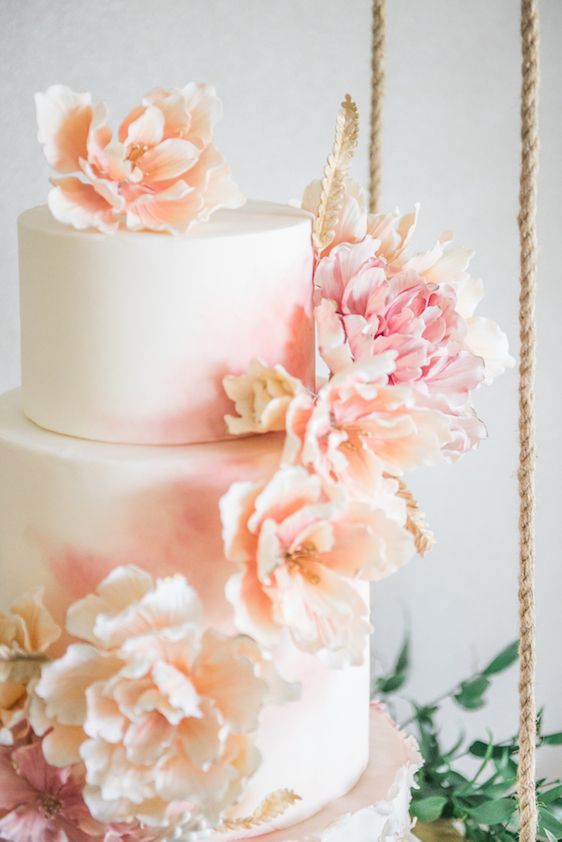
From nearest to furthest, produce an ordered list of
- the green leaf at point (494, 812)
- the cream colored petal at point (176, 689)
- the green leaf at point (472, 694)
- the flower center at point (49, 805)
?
the cream colored petal at point (176, 689) < the flower center at point (49, 805) < the green leaf at point (494, 812) < the green leaf at point (472, 694)

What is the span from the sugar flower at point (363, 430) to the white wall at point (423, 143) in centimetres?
80

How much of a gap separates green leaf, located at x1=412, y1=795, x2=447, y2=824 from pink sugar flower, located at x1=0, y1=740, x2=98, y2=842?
52 cm

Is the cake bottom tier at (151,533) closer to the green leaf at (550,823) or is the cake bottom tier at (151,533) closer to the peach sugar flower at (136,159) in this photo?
the peach sugar flower at (136,159)

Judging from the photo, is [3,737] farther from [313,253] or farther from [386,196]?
[386,196]

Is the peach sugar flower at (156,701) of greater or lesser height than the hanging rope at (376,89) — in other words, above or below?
below

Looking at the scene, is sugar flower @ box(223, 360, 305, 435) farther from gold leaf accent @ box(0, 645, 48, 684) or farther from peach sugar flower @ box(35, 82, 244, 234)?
gold leaf accent @ box(0, 645, 48, 684)

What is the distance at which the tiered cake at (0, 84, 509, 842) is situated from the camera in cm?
76

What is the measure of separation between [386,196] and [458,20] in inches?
11.0

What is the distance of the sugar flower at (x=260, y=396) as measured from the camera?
0.79 m

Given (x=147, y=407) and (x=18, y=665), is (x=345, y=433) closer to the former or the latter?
(x=147, y=407)

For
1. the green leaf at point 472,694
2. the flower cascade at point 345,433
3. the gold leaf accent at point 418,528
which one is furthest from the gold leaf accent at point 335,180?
the green leaf at point 472,694

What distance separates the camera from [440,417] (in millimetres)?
829

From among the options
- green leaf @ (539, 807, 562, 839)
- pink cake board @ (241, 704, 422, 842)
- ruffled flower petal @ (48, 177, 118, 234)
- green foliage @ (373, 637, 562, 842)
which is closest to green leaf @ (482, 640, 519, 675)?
green foliage @ (373, 637, 562, 842)

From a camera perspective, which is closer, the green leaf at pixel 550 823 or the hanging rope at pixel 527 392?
the hanging rope at pixel 527 392
